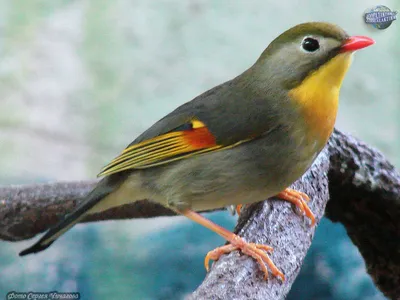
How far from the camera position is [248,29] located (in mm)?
2105

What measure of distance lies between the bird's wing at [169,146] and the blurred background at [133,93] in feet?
2.31

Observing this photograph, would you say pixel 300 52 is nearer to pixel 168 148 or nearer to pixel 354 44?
pixel 354 44

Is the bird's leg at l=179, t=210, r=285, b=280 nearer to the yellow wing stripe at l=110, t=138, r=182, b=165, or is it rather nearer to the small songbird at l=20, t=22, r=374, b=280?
the small songbird at l=20, t=22, r=374, b=280

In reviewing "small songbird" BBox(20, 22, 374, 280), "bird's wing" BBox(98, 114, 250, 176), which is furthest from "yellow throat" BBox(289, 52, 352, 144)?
"bird's wing" BBox(98, 114, 250, 176)

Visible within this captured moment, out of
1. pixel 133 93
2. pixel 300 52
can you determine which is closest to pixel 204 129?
pixel 300 52

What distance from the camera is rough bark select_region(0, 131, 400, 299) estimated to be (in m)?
1.40

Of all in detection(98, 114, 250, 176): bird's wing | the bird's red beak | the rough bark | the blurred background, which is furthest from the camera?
the blurred background

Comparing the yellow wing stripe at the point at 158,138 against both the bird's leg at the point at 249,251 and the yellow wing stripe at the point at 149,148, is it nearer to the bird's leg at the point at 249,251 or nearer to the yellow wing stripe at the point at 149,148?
the yellow wing stripe at the point at 149,148

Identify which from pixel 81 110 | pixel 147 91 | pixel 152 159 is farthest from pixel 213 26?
pixel 152 159

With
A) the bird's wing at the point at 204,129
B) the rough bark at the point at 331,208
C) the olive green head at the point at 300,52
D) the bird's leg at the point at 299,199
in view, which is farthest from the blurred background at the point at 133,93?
the olive green head at the point at 300,52

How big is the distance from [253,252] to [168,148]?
295 millimetres

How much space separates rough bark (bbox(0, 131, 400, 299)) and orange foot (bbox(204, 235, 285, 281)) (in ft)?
0.24

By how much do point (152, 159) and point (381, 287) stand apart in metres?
0.93

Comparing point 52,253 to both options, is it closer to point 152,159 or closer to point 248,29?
point 152,159
